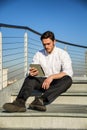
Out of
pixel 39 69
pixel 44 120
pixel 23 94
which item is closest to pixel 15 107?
pixel 23 94

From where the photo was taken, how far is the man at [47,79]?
Result: 172 inches

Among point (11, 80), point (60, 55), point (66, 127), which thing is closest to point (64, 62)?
point (60, 55)

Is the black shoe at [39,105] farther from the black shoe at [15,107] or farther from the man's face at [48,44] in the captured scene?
the man's face at [48,44]

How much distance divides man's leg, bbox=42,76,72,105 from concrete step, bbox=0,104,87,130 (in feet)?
0.68

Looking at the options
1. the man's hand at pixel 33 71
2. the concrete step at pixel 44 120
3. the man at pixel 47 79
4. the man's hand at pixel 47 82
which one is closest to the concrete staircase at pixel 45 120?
the concrete step at pixel 44 120

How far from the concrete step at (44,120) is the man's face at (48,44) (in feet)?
2.65

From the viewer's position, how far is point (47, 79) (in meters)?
4.48

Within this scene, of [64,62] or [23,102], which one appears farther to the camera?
[64,62]

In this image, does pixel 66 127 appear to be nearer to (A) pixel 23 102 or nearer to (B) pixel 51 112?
(B) pixel 51 112

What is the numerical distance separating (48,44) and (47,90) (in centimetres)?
55

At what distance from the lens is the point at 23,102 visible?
4363 mm

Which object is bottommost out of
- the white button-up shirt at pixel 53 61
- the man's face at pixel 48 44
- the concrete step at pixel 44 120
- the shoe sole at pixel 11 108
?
the concrete step at pixel 44 120

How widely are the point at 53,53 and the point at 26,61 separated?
153 cm

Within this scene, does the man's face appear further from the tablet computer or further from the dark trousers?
the dark trousers
